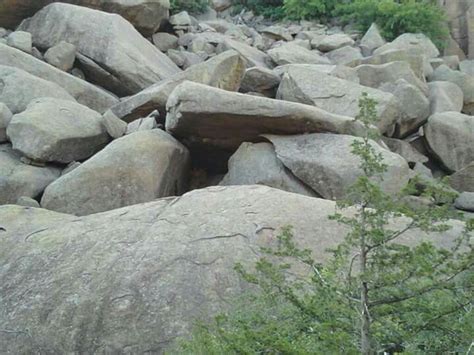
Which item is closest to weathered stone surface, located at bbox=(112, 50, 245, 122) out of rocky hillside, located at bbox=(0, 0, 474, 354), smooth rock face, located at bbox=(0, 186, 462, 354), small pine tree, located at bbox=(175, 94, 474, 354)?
rocky hillside, located at bbox=(0, 0, 474, 354)

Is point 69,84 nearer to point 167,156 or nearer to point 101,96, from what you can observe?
point 101,96

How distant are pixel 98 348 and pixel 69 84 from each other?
658 centimetres

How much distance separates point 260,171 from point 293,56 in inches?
270

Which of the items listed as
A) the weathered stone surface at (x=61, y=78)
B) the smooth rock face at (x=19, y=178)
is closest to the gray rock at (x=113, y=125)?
the smooth rock face at (x=19, y=178)

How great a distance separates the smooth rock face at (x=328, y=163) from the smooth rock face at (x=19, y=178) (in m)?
2.75

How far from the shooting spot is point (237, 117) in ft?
26.2

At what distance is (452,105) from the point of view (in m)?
11.8

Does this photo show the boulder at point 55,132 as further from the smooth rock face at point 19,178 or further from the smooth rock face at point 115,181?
the smooth rock face at point 115,181

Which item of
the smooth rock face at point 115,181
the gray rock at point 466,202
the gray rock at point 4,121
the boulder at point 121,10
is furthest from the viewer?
the boulder at point 121,10

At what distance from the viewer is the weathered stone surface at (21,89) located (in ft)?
31.4

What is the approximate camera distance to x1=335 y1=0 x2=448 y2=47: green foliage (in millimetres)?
17562

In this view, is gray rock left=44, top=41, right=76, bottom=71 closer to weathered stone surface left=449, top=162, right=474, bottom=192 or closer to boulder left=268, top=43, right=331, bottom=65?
boulder left=268, top=43, right=331, bottom=65

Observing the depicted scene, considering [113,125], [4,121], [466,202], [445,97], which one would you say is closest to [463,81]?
[445,97]

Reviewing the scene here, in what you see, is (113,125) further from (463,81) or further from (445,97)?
(463,81)
